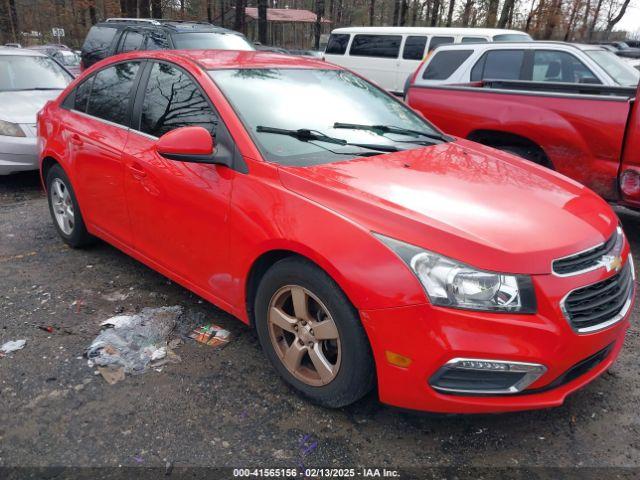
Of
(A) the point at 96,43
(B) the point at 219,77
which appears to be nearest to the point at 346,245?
(B) the point at 219,77

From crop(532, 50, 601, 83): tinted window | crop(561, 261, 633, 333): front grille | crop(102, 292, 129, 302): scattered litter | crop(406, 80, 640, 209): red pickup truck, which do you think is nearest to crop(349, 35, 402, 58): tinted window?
crop(532, 50, 601, 83): tinted window

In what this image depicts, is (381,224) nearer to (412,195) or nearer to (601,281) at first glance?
(412,195)

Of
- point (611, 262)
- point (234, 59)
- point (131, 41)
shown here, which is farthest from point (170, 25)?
point (611, 262)

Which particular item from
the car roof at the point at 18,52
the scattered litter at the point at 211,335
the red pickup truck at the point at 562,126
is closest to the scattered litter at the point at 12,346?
the scattered litter at the point at 211,335

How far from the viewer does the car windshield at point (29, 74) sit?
7421mm

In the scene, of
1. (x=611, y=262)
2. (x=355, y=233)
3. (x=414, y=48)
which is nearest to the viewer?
(x=355, y=233)

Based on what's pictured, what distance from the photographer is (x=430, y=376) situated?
2.21m

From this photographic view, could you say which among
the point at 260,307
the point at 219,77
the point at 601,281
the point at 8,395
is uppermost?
the point at 219,77

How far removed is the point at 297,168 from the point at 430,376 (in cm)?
121

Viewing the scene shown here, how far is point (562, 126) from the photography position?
4918 millimetres

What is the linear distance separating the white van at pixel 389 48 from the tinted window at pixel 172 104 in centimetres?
1004

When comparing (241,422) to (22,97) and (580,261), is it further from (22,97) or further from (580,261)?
(22,97)

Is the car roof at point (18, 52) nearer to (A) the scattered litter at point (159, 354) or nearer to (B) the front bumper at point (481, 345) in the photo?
(A) the scattered litter at point (159, 354)

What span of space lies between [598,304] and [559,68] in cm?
640
